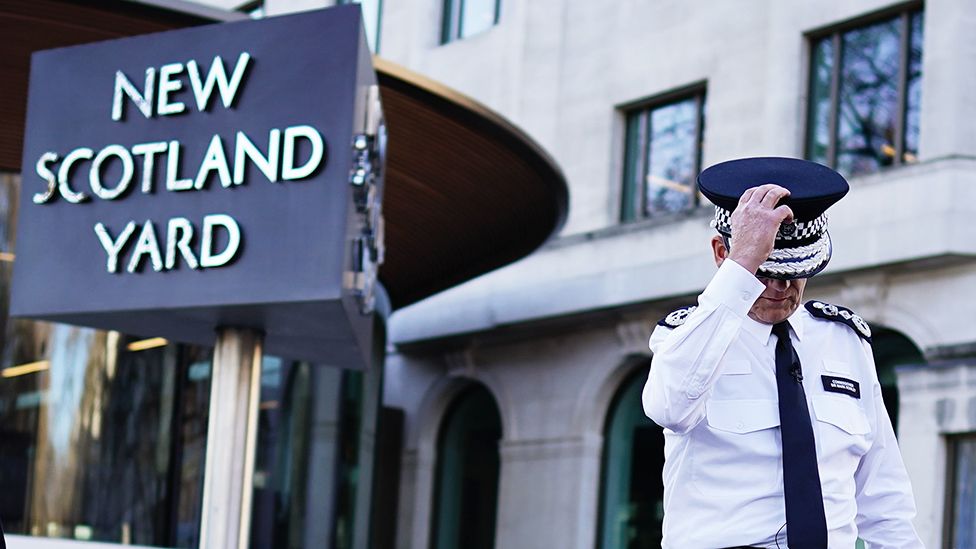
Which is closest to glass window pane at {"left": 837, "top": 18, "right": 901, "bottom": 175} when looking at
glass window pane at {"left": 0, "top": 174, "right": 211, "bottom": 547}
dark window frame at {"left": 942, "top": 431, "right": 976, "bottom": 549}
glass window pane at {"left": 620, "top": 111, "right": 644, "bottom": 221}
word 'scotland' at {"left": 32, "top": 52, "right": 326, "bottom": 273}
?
dark window frame at {"left": 942, "top": 431, "right": 976, "bottom": 549}

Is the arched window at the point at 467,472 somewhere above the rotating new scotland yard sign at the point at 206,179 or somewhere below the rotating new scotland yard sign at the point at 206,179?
below

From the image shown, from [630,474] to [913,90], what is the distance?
590cm

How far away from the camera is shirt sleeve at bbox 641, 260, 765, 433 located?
4328 millimetres

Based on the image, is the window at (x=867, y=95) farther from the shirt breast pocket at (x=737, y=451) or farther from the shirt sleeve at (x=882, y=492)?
the shirt breast pocket at (x=737, y=451)

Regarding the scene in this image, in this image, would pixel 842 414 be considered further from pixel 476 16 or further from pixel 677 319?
pixel 476 16

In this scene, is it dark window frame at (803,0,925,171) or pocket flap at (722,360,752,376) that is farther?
dark window frame at (803,0,925,171)

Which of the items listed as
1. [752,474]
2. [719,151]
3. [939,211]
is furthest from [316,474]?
[752,474]

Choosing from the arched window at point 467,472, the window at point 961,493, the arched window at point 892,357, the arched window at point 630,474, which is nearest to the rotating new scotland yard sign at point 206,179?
the window at point 961,493

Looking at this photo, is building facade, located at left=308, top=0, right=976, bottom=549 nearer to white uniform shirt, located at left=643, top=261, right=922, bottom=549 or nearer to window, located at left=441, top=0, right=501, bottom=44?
window, located at left=441, top=0, right=501, bottom=44

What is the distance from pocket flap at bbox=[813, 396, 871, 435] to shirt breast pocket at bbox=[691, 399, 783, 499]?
152 mm

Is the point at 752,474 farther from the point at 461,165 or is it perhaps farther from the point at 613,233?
the point at 613,233

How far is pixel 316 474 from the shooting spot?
20.1m

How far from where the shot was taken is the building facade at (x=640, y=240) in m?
17.5

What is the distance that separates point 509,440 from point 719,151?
4.85 meters
